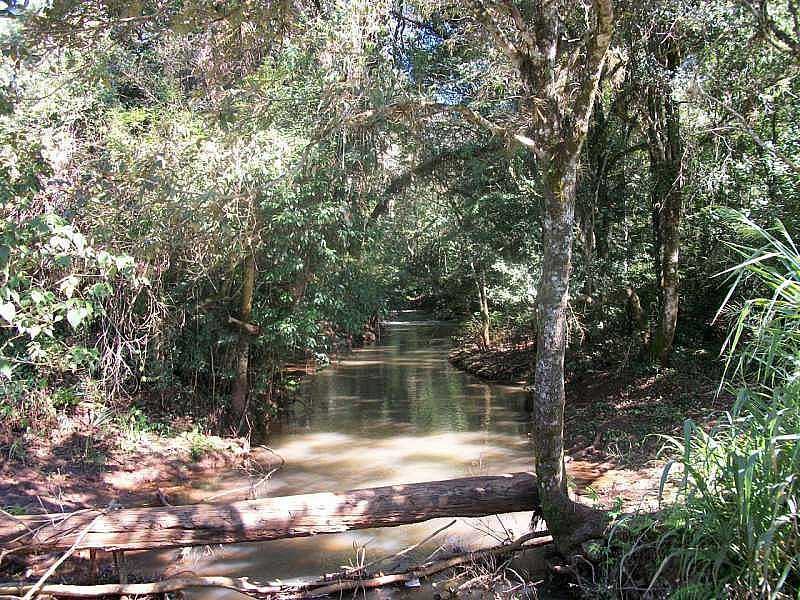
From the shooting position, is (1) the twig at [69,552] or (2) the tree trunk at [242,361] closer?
(1) the twig at [69,552]

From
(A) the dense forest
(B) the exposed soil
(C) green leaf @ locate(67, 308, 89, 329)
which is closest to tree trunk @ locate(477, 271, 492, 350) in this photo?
(A) the dense forest

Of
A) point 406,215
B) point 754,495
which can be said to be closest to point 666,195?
point 406,215

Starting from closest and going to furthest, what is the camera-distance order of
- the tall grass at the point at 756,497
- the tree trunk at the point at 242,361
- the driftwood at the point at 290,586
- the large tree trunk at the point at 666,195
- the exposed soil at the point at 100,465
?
the tall grass at the point at 756,497 → the driftwood at the point at 290,586 → the exposed soil at the point at 100,465 → the large tree trunk at the point at 666,195 → the tree trunk at the point at 242,361

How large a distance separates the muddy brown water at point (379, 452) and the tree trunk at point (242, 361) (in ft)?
2.71

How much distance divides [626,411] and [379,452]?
401 cm

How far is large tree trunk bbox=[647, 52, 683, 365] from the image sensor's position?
1012 centimetres

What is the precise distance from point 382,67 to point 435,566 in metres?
5.44

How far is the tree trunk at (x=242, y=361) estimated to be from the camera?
33.7 feet

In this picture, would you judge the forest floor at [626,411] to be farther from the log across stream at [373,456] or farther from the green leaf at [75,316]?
the green leaf at [75,316]

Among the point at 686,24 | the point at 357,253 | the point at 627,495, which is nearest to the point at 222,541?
the point at 627,495

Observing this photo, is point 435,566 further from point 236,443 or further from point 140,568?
point 236,443

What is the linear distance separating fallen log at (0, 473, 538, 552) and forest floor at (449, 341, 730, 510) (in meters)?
1.58

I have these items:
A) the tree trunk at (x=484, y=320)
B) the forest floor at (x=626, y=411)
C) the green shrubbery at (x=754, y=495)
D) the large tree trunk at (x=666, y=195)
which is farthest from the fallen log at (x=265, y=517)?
the tree trunk at (x=484, y=320)

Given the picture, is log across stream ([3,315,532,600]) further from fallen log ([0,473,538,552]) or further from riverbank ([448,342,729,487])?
riverbank ([448,342,729,487])
